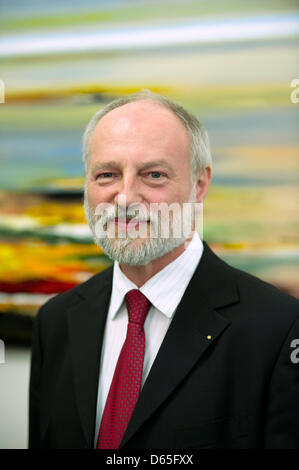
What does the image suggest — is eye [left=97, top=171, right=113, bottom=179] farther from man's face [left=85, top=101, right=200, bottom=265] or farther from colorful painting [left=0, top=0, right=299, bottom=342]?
colorful painting [left=0, top=0, right=299, bottom=342]

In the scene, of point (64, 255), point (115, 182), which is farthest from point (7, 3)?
point (115, 182)

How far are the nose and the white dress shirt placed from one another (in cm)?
20

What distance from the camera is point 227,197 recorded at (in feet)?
4.72

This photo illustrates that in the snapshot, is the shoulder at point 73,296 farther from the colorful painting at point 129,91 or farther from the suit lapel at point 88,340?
the colorful painting at point 129,91

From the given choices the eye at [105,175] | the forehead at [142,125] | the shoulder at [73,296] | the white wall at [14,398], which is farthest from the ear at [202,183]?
the white wall at [14,398]

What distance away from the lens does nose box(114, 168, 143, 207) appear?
0.89 metres

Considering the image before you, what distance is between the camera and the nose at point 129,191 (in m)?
0.89

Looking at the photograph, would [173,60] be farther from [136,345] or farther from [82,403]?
[82,403]

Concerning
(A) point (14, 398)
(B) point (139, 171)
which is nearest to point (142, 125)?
(B) point (139, 171)

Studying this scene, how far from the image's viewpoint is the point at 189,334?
0.90 metres

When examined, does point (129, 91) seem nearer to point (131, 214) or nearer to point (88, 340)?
point (131, 214)

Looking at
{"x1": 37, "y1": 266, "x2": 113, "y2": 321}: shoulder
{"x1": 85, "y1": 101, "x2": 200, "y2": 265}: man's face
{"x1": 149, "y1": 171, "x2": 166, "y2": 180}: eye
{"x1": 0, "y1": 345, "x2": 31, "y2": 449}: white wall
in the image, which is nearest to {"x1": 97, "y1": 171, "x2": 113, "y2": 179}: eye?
{"x1": 85, "y1": 101, "x2": 200, "y2": 265}: man's face

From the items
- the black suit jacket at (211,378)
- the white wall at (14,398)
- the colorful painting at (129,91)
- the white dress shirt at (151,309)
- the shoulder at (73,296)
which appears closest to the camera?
the black suit jacket at (211,378)

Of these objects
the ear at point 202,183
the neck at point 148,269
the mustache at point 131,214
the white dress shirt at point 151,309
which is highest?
the ear at point 202,183
